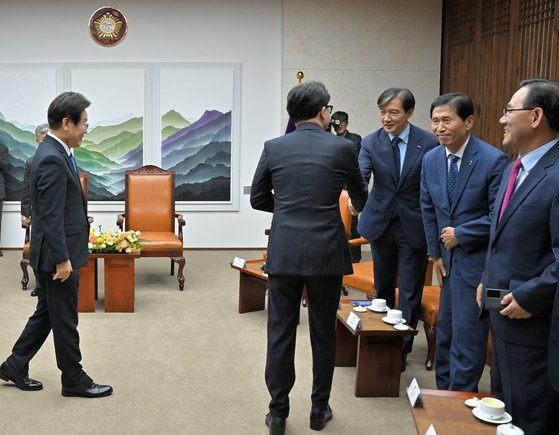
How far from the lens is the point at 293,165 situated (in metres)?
3.00

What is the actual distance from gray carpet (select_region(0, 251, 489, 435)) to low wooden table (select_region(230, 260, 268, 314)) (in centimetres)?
10

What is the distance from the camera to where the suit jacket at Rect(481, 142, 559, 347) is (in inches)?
90.7

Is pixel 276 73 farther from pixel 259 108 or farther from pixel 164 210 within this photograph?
pixel 164 210

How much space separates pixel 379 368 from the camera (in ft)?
12.7

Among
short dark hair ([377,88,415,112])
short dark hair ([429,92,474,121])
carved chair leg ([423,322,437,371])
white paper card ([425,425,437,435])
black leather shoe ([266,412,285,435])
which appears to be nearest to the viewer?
white paper card ([425,425,437,435])

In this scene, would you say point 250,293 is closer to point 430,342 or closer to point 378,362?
point 430,342

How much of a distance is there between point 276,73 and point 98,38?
236 centimetres

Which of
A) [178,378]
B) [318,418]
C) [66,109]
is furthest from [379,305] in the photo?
[66,109]

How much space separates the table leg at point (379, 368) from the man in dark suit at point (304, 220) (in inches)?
28.2

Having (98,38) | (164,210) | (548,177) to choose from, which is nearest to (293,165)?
(548,177)

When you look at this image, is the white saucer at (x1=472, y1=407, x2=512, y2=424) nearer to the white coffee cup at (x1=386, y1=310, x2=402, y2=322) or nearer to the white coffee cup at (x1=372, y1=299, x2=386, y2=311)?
the white coffee cup at (x1=386, y1=310, x2=402, y2=322)

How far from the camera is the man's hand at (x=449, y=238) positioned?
3379 millimetres

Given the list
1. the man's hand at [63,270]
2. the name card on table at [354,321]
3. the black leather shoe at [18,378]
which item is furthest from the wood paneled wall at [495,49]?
the black leather shoe at [18,378]

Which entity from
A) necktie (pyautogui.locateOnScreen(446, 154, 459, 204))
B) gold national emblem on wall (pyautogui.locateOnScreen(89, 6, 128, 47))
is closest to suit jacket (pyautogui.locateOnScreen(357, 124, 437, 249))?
necktie (pyautogui.locateOnScreen(446, 154, 459, 204))
